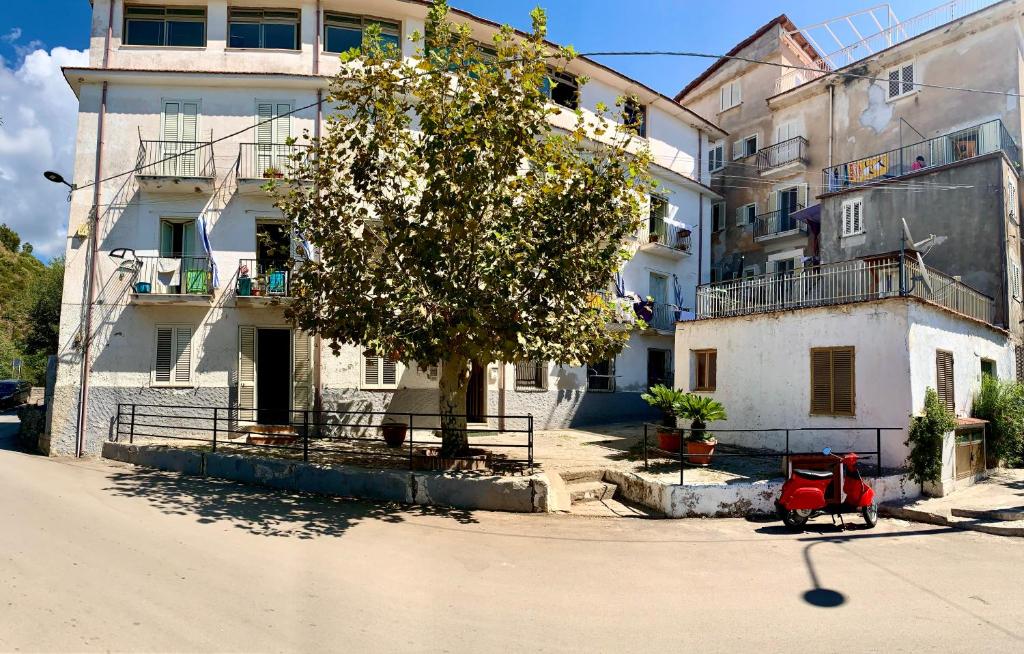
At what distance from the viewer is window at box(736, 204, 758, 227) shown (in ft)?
87.2

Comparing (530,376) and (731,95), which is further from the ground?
(731,95)

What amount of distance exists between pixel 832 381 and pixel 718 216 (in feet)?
55.5

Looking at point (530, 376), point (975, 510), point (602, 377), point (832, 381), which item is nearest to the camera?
point (975, 510)

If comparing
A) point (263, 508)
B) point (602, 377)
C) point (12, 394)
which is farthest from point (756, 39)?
point (12, 394)

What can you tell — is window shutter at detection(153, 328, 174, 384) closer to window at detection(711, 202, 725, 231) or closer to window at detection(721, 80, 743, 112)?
window at detection(711, 202, 725, 231)

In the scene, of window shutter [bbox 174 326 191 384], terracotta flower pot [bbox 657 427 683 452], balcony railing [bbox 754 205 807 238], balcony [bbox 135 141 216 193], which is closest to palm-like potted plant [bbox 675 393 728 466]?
terracotta flower pot [bbox 657 427 683 452]

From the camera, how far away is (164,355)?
56.4ft

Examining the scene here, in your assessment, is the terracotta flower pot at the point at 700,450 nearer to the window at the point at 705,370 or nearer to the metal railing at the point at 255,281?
the window at the point at 705,370

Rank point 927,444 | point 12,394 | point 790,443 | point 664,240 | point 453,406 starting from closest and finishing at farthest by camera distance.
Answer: point 927,444
point 453,406
point 790,443
point 664,240
point 12,394

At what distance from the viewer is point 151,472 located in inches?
485

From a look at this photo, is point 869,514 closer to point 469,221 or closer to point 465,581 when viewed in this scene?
point 465,581

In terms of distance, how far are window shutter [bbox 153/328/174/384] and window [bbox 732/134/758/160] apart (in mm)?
23683

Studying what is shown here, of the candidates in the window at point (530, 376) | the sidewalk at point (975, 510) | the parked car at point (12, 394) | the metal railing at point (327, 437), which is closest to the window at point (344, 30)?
the window at point (530, 376)

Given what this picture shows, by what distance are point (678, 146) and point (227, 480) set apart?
20.7 metres
